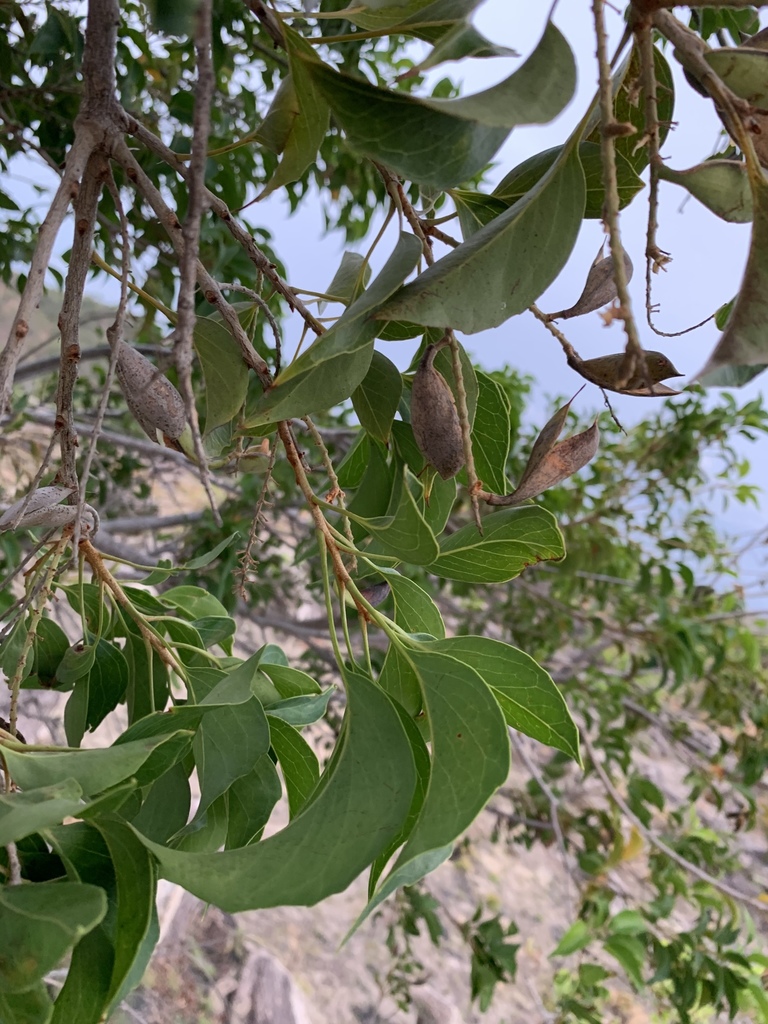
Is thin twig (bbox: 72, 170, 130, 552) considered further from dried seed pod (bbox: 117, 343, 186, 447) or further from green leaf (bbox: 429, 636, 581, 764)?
green leaf (bbox: 429, 636, 581, 764)

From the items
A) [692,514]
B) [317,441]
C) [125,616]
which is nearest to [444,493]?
[317,441]

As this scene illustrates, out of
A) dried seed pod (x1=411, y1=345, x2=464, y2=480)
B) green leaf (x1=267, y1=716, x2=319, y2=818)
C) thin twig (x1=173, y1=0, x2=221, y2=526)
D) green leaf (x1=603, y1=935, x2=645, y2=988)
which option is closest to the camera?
thin twig (x1=173, y1=0, x2=221, y2=526)

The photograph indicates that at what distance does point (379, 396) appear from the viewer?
371mm

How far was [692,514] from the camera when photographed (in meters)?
2.04

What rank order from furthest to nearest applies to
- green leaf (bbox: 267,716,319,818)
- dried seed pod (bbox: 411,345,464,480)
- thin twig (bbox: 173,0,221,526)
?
1. green leaf (bbox: 267,716,319,818)
2. dried seed pod (bbox: 411,345,464,480)
3. thin twig (bbox: 173,0,221,526)

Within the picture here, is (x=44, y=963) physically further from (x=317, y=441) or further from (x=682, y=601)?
(x=682, y=601)

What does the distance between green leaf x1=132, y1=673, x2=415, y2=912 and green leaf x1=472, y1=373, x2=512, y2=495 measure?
161 millimetres

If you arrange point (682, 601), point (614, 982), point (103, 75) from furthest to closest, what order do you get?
point (614, 982)
point (682, 601)
point (103, 75)


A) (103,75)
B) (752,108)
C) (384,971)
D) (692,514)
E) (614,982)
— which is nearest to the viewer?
(752,108)

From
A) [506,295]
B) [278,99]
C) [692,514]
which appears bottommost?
[506,295]

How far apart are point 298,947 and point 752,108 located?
8.96 feet

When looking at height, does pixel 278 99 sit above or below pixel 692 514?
below

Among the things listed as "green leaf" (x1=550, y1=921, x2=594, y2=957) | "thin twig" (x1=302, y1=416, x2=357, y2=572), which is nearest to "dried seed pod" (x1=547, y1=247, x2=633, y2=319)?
"thin twig" (x1=302, y1=416, x2=357, y2=572)

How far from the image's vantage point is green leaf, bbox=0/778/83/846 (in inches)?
8.7
